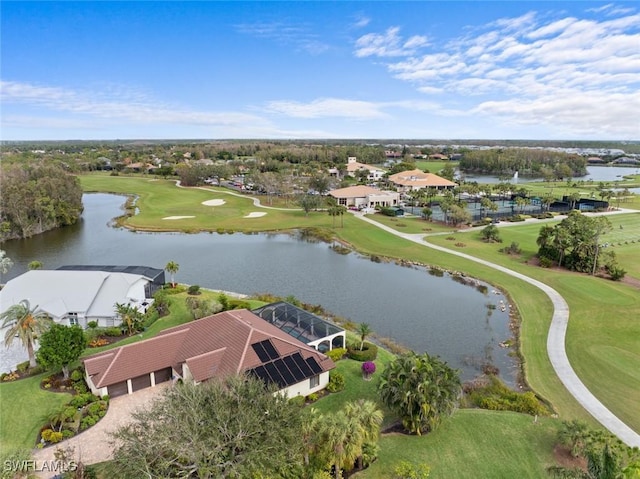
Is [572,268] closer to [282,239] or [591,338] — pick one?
[591,338]

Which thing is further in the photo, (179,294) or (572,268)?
(572,268)

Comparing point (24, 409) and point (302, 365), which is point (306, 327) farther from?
point (24, 409)

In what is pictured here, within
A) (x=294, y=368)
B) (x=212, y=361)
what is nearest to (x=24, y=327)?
(x=212, y=361)

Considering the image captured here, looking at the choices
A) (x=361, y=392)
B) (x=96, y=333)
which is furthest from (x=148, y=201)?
(x=361, y=392)

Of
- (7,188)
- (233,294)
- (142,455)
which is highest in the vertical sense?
(7,188)

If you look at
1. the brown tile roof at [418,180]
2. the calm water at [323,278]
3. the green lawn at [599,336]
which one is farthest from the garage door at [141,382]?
the brown tile roof at [418,180]

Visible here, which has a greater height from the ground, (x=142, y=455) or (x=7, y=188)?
(x=7, y=188)

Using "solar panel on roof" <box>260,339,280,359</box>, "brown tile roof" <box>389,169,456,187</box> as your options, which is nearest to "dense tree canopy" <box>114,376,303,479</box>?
"solar panel on roof" <box>260,339,280,359</box>
